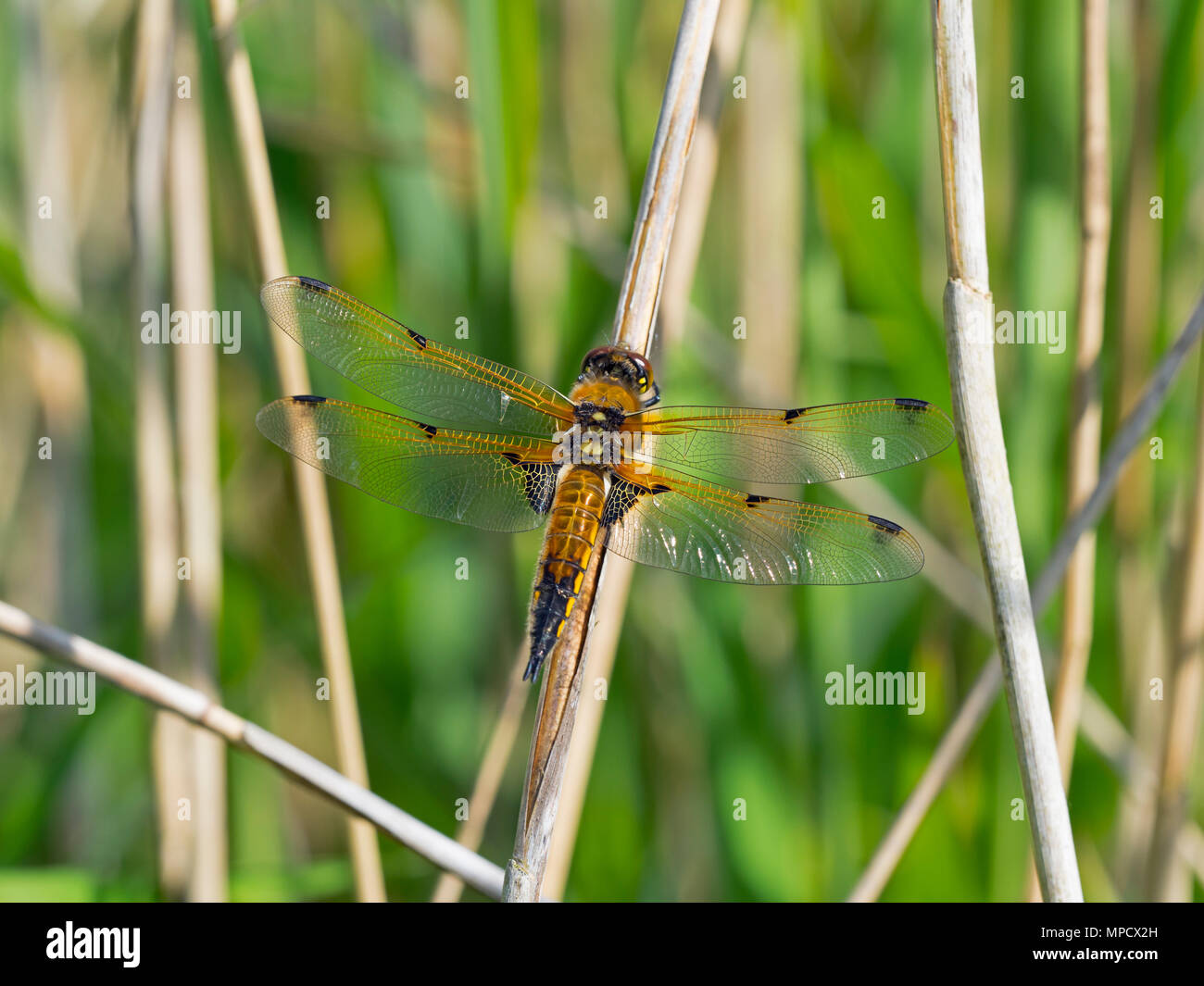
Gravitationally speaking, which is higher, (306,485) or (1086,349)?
(1086,349)

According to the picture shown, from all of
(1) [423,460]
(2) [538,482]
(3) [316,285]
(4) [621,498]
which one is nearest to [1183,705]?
(4) [621,498]

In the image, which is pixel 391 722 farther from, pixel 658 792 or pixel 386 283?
pixel 386 283

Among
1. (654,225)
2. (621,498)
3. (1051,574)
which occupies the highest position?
(654,225)

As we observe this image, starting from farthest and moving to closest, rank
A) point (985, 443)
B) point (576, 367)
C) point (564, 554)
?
1. point (576, 367)
2. point (564, 554)
3. point (985, 443)

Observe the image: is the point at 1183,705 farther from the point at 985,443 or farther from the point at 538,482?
the point at 538,482

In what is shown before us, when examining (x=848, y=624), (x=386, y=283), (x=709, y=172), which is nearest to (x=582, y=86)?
(x=386, y=283)
